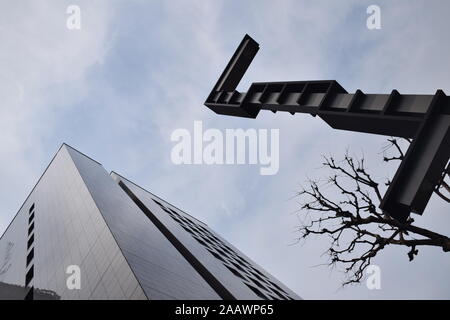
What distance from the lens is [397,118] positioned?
685cm

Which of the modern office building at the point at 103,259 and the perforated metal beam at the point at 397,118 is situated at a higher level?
the perforated metal beam at the point at 397,118

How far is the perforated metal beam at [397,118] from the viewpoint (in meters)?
5.93

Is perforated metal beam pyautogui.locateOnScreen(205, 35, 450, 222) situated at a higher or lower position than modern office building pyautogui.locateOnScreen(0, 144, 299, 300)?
higher

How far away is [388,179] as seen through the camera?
10.6 metres

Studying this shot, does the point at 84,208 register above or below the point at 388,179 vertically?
below

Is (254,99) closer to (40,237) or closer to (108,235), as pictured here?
(108,235)

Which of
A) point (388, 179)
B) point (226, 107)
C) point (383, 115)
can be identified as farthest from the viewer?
point (226, 107)

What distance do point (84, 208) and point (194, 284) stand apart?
13377 mm

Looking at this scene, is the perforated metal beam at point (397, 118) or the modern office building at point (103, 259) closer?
the perforated metal beam at point (397, 118)

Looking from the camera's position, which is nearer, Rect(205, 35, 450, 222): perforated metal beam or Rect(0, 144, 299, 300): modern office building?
Rect(205, 35, 450, 222): perforated metal beam

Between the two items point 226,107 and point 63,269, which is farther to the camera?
point 63,269

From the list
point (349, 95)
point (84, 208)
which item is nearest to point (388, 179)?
point (349, 95)

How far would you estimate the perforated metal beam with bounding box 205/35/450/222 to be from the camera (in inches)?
233

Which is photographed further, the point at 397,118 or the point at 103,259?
the point at 103,259
